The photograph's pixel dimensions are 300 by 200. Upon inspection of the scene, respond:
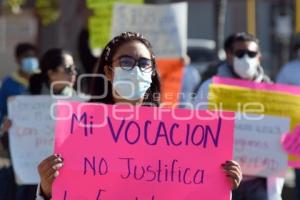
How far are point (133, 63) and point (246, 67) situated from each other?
7.09ft

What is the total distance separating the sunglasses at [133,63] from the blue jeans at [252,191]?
170 cm

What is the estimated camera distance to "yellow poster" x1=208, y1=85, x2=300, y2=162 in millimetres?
5203

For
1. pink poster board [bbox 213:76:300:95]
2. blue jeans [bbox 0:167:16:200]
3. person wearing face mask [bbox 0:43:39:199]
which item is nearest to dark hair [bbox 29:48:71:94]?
person wearing face mask [bbox 0:43:39:199]

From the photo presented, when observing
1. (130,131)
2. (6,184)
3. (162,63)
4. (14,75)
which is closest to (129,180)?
(130,131)

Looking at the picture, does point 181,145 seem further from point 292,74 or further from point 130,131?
point 292,74

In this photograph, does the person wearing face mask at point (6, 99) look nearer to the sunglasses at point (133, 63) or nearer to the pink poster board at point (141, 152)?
the sunglasses at point (133, 63)

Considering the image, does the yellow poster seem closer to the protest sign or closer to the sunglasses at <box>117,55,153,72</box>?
the sunglasses at <box>117,55,153,72</box>

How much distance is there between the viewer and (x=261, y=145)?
17.1ft

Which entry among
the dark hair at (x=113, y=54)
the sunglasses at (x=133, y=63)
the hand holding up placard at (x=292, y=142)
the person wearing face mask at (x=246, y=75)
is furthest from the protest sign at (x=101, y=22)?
the sunglasses at (x=133, y=63)

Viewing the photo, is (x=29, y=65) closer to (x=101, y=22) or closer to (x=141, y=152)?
(x=101, y=22)

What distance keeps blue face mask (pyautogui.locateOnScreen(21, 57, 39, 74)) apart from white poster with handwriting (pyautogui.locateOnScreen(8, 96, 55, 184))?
1.00m

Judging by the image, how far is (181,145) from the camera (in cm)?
333

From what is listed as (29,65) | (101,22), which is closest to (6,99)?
(29,65)

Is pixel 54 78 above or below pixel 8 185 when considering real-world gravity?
above
